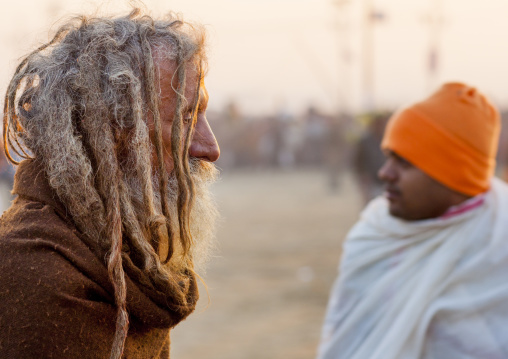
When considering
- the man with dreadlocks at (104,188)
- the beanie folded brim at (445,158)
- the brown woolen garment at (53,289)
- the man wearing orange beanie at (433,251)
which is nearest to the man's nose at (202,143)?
the man with dreadlocks at (104,188)

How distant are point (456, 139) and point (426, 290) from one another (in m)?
0.84

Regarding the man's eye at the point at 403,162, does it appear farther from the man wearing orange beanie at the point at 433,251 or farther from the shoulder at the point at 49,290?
the shoulder at the point at 49,290

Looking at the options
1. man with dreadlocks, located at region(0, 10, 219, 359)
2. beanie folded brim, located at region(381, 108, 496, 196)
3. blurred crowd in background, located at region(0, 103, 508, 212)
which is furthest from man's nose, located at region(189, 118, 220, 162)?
blurred crowd in background, located at region(0, 103, 508, 212)

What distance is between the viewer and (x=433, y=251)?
3.13 m

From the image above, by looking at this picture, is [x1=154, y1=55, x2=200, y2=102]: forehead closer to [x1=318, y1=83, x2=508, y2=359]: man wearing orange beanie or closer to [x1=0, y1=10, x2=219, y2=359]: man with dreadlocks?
[x1=0, y1=10, x2=219, y2=359]: man with dreadlocks

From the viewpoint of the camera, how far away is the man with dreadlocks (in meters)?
1.55

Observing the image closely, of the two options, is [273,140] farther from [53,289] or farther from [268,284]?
[53,289]

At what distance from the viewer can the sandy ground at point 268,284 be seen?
5.67 meters

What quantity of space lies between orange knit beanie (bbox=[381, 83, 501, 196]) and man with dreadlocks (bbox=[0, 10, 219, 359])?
165cm

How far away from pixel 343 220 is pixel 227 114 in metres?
24.4

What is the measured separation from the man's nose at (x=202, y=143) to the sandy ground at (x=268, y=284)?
339mm

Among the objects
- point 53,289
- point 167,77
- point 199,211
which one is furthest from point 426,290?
point 53,289

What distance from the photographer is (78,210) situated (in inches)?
64.7

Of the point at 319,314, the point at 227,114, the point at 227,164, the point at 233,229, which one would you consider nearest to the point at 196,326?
the point at 319,314
